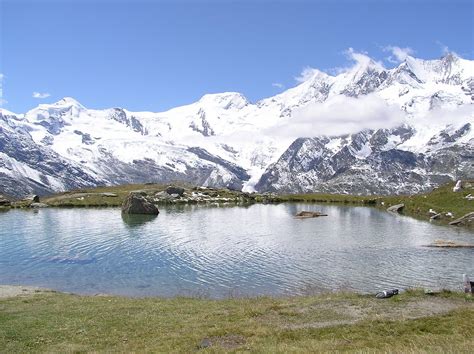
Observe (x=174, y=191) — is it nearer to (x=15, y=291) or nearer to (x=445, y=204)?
(x=445, y=204)

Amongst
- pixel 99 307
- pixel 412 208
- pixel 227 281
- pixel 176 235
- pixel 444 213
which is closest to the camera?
pixel 99 307

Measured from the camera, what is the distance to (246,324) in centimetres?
3262

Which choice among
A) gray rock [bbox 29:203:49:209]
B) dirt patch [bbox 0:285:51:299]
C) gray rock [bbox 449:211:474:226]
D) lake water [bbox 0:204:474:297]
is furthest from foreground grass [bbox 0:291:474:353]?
gray rock [bbox 29:203:49:209]

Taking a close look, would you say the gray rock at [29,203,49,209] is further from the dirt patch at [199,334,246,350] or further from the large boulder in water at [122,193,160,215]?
the dirt patch at [199,334,246,350]

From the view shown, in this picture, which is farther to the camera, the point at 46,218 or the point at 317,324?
the point at 46,218

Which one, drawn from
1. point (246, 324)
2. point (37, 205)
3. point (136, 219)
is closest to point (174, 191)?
point (37, 205)

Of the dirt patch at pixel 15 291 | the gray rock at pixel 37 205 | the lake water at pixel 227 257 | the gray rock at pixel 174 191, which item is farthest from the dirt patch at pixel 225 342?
the gray rock at pixel 174 191

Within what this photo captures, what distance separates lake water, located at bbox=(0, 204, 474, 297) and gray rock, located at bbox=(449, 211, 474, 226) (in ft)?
15.8

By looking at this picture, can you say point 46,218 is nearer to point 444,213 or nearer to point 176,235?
point 176,235

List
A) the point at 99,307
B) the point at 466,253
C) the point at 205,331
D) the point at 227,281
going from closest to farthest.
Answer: the point at 205,331
the point at 99,307
the point at 227,281
the point at 466,253

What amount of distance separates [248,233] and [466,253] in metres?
42.9

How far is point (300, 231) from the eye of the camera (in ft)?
331

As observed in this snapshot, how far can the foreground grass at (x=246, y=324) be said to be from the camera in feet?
92.9

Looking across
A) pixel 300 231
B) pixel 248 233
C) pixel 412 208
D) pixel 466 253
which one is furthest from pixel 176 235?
pixel 412 208
